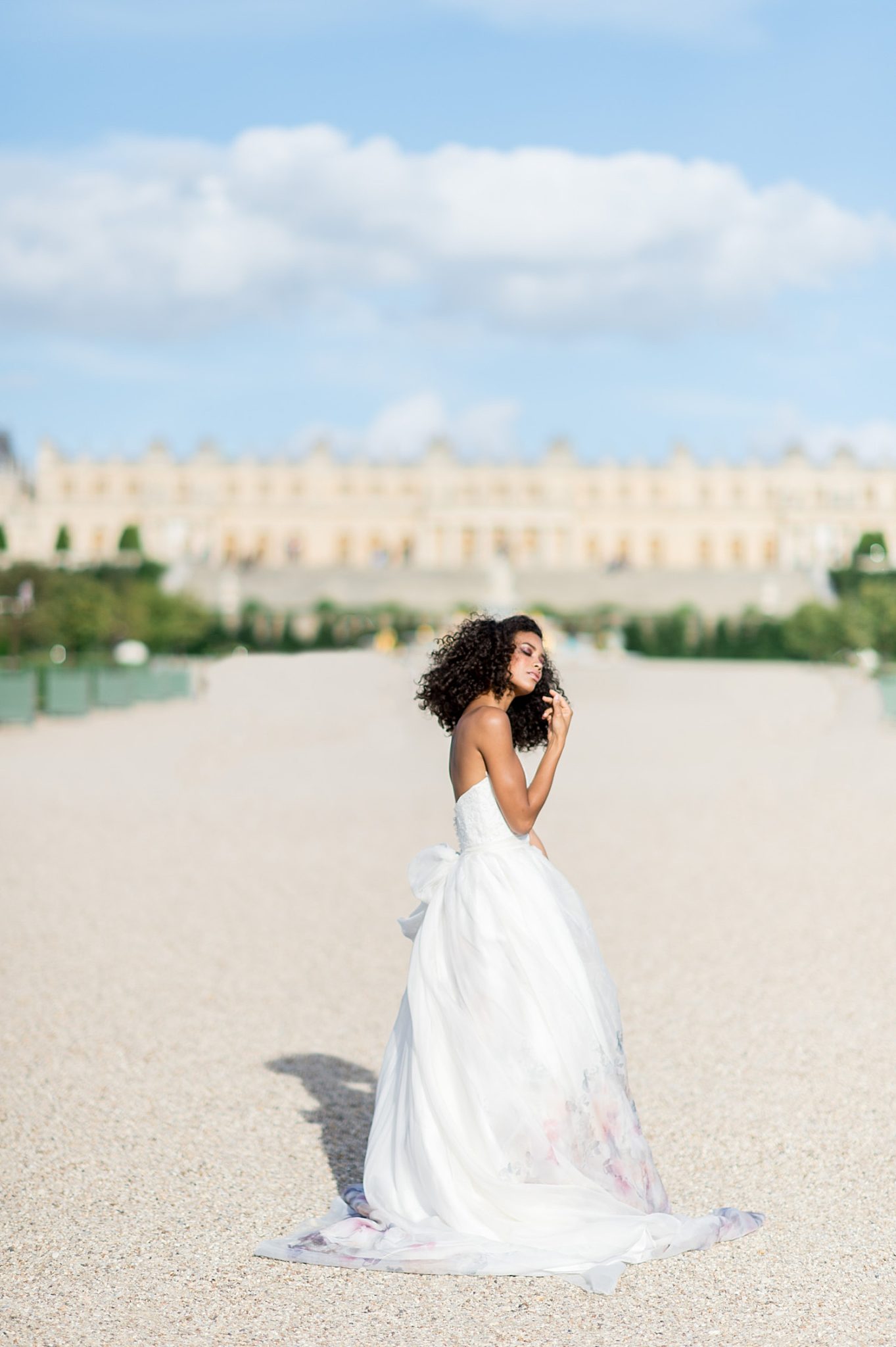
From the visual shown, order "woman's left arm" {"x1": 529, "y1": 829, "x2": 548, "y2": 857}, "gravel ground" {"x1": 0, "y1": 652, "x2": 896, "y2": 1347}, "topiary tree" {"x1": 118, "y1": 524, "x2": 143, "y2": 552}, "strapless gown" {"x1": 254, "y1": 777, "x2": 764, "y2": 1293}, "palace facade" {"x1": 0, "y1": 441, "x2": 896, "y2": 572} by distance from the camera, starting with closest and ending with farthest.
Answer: "gravel ground" {"x1": 0, "y1": 652, "x2": 896, "y2": 1347}, "strapless gown" {"x1": 254, "y1": 777, "x2": 764, "y2": 1293}, "woman's left arm" {"x1": 529, "y1": 829, "x2": 548, "y2": 857}, "topiary tree" {"x1": 118, "y1": 524, "x2": 143, "y2": 552}, "palace facade" {"x1": 0, "y1": 441, "x2": 896, "y2": 572}

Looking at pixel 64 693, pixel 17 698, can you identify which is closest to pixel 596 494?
pixel 64 693

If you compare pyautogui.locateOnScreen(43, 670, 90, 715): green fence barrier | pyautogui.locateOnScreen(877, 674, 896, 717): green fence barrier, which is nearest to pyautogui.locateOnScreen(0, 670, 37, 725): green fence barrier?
pyautogui.locateOnScreen(43, 670, 90, 715): green fence barrier

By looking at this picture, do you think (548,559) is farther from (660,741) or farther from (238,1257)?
(238,1257)

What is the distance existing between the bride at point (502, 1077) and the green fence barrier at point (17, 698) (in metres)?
13.7

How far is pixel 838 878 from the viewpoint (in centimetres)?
745

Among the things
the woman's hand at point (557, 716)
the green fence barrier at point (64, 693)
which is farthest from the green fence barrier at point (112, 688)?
the woman's hand at point (557, 716)

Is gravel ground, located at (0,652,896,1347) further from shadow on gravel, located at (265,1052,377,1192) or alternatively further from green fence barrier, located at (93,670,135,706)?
green fence barrier, located at (93,670,135,706)

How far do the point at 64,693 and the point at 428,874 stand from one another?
49.2 feet

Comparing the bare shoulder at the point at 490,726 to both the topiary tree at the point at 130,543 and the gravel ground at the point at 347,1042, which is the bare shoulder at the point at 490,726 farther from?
the topiary tree at the point at 130,543

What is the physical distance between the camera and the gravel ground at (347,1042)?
2.72 metres

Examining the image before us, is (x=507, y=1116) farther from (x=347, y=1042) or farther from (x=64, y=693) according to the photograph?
(x=64, y=693)

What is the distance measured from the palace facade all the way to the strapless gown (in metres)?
70.2

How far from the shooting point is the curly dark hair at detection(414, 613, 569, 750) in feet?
9.92

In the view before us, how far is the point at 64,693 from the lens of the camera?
57.1 feet
